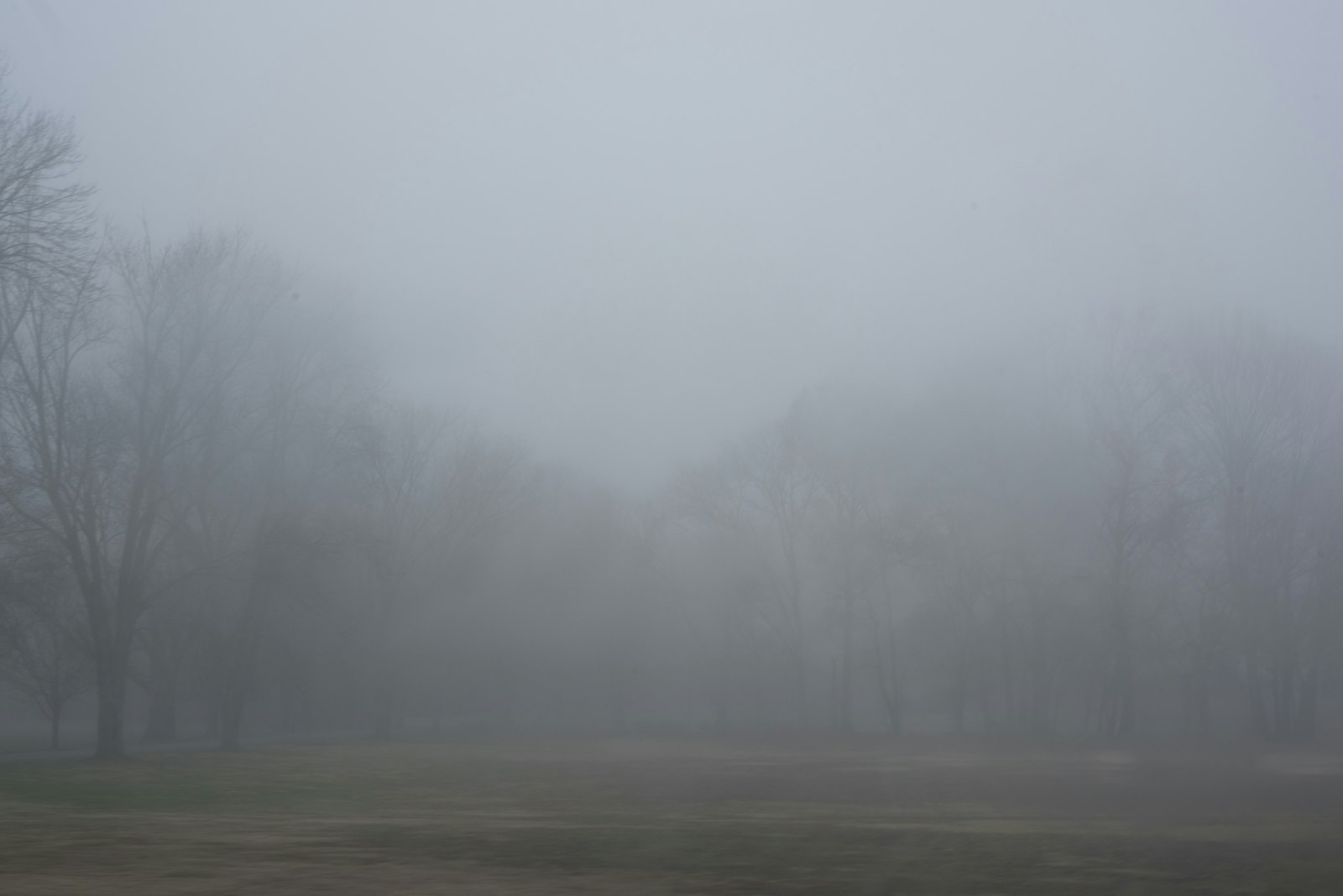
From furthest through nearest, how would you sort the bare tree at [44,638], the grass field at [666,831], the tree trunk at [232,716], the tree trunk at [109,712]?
the tree trunk at [232,716] → the bare tree at [44,638] → the tree trunk at [109,712] → the grass field at [666,831]

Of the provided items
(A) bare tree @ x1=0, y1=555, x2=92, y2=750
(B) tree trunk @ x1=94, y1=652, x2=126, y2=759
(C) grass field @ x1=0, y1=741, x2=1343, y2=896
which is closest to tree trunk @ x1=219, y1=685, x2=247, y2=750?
(A) bare tree @ x1=0, y1=555, x2=92, y2=750

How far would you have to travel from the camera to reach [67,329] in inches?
1246

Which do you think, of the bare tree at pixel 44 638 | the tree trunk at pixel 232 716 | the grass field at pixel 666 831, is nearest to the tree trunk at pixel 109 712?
the grass field at pixel 666 831

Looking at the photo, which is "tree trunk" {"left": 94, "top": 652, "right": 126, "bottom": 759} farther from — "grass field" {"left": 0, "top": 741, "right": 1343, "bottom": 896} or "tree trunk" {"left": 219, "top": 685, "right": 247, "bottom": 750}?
"tree trunk" {"left": 219, "top": 685, "right": 247, "bottom": 750}

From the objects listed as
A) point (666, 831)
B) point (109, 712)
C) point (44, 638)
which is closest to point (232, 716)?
point (109, 712)

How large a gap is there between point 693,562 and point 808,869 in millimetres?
57414

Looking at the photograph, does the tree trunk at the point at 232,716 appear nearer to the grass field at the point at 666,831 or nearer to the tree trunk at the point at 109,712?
the tree trunk at the point at 109,712

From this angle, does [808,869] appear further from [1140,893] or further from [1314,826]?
[1314,826]

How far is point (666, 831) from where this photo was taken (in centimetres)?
1459

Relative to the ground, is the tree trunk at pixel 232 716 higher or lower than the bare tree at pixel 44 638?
lower

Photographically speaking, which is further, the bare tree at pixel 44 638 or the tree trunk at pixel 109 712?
the bare tree at pixel 44 638

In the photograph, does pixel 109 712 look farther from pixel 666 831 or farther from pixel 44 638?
pixel 666 831

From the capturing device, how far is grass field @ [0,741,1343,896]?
34.1 feet

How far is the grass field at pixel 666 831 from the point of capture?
10.4 metres
